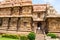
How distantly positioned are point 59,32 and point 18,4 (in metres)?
9.63

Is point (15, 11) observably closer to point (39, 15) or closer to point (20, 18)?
point (20, 18)

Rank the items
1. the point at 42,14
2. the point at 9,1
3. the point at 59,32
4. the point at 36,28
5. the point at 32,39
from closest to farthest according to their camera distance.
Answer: the point at 32,39 → the point at 59,32 → the point at 9,1 → the point at 36,28 → the point at 42,14

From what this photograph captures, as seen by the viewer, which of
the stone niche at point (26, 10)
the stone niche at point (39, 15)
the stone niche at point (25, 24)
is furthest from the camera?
the stone niche at point (39, 15)

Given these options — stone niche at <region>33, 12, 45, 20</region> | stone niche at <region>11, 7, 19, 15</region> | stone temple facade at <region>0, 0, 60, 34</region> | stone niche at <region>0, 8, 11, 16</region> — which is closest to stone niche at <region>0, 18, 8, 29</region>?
stone temple facade at <region>0, 0, 60, 34</region>

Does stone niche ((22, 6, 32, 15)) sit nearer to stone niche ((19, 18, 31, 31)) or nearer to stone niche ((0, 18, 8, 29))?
stone niche ((19, 18, 31, 31))

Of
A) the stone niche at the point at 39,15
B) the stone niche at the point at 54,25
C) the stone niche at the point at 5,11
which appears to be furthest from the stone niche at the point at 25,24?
the stone niche at the point at 39,15

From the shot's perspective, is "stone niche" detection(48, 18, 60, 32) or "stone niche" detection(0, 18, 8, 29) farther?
"stone niche" detection(0, 18, 8, 29)

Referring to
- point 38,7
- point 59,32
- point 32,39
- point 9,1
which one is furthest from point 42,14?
point 32,39

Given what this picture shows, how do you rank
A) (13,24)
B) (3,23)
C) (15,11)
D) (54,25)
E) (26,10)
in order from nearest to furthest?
(54,25)
(13,24)
(26,10)
(3,23)
(15,11)

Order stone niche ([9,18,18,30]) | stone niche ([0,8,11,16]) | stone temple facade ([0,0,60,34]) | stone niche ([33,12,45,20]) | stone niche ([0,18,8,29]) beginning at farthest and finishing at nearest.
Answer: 1. stone niche ([33,12,45,20])
2. stone niche ([0,8,11,16])
3. stone niche ([0,18,8,29])
4. stone niche ([9,18,18,30])
5. stone temple facade ([0,0,60,34])

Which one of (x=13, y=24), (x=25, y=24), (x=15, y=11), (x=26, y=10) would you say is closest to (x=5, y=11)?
(x=15, y=11)

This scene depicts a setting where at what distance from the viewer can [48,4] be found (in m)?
44.8

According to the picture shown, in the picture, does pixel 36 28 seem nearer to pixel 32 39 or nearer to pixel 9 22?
pixel 9 22

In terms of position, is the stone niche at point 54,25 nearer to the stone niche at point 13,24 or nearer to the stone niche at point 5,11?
the stone niche at point 13,24
